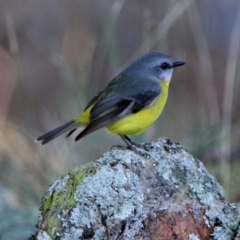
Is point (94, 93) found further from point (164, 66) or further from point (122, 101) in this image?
point (164, 66)

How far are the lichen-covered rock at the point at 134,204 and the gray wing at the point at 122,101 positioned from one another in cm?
121

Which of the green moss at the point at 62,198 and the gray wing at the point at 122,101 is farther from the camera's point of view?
the gray wing at the point at 122,101

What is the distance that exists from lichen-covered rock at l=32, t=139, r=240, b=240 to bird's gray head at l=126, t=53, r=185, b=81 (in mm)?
1870

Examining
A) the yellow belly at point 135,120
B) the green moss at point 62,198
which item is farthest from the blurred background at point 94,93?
the green moss at point 62,198

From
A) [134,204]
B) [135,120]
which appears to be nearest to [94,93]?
[135,120]

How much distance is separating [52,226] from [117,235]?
0.29 metres

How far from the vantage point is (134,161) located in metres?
2.79

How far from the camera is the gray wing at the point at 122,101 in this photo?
13.6ft

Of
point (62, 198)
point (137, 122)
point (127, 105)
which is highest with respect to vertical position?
point (127, 105)

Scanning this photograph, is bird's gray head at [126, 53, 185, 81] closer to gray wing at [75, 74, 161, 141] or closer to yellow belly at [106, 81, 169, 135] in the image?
gray wing at [75, 74, 161, 141]

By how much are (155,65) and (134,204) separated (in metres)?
2.27

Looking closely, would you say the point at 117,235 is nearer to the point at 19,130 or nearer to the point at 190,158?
the point at 190,158

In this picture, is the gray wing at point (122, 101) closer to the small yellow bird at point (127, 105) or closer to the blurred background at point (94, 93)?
the small yellow bird at point (127, 105)

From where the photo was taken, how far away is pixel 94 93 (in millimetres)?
4492
